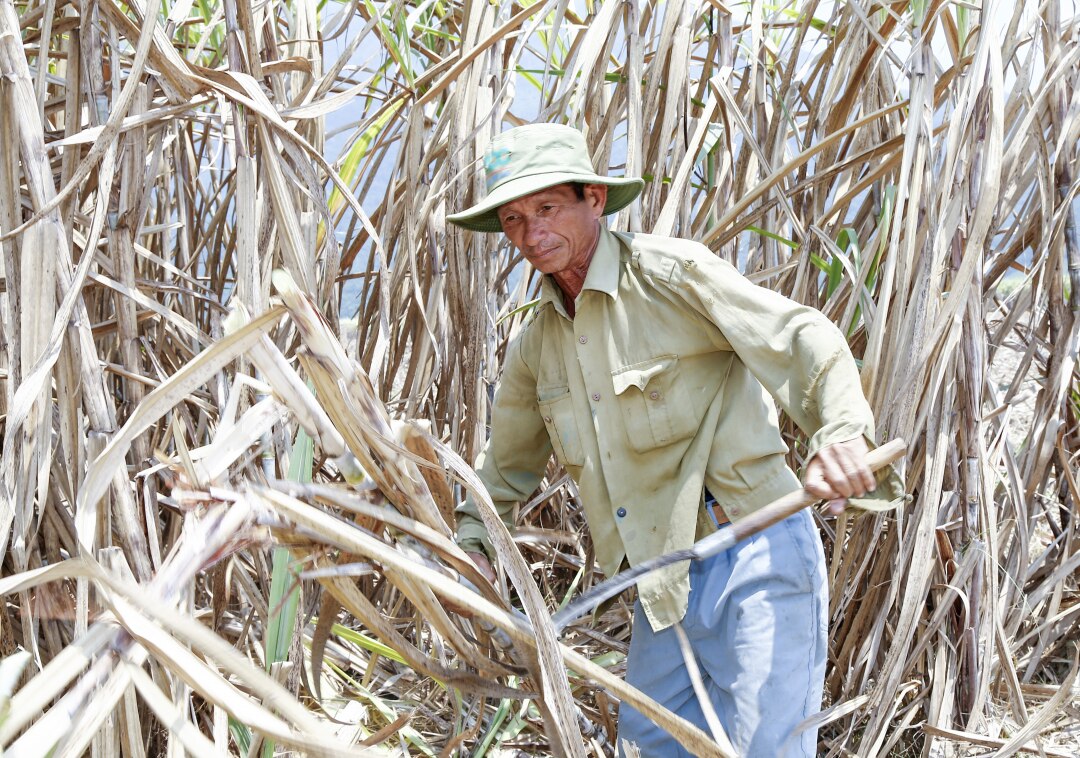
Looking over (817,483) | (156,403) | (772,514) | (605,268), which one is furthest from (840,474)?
(156,403)

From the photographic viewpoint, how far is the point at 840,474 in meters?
1.31

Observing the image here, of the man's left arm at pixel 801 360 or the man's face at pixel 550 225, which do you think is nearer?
the man's left arm at pixel 801 360

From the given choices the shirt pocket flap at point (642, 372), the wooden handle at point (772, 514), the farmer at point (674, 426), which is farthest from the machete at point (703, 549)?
the shirt pocket flap at point (642, 372)

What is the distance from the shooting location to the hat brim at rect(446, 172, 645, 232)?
1.52m

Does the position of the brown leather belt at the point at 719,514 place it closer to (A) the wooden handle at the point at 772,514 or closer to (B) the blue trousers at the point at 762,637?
(B) the blue trousers at the point at 762,637

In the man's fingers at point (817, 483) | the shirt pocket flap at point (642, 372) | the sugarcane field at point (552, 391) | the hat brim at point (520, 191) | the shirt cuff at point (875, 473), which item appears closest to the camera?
the sugarcane field at point (552, 391)

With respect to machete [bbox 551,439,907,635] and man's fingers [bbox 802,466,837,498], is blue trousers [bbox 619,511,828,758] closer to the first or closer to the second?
man's fingers [bbox 802,466,837,498]

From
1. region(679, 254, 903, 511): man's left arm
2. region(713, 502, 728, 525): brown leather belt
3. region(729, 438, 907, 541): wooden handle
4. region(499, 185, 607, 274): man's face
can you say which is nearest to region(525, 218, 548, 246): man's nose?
region(499, 185, 607, 274): man's face

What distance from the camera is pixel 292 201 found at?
1.59m

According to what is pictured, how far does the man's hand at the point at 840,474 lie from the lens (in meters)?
1.30

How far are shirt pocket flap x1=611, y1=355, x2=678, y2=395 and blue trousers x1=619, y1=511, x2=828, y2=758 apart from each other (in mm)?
277

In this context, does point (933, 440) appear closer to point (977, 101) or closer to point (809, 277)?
point (809, 277)

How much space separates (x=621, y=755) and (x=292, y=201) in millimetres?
988

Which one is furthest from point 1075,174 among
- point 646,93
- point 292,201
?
point 292,201
